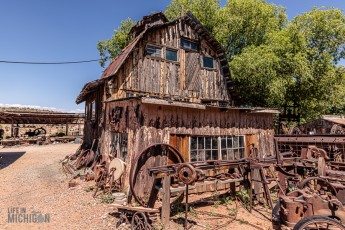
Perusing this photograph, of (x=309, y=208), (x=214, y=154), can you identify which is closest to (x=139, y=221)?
(x=309, y=208)

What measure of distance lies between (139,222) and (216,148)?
18.2 ft

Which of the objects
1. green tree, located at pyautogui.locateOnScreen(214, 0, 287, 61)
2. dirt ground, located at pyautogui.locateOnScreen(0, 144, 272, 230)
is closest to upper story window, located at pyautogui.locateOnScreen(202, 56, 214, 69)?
green tree, located at pyautogui.locateOnScreen(214, 0, 287, 61)

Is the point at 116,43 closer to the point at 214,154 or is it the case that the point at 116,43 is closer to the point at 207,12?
the point at 207,12

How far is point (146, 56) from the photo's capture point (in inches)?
516

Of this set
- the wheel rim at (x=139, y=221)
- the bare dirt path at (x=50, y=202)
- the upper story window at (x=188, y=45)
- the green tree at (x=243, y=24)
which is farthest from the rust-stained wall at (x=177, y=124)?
the green tree at (x=243, y=24)

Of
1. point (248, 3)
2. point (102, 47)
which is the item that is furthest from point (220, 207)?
point (102, 47)

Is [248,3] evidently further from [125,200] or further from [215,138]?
[125,200]

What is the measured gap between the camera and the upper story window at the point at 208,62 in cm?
1502

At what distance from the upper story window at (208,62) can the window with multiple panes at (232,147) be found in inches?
237

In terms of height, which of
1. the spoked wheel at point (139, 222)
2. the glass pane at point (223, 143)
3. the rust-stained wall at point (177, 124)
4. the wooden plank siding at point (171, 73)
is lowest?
the spoked wheel at point (139, 222)

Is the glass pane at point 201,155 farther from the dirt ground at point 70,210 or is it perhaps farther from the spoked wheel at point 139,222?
the spoked wheel at point 139,222

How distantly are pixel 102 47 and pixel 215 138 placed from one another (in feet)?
64.5

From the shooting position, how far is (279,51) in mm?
17844

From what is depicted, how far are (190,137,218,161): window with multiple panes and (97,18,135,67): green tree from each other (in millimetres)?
16159
